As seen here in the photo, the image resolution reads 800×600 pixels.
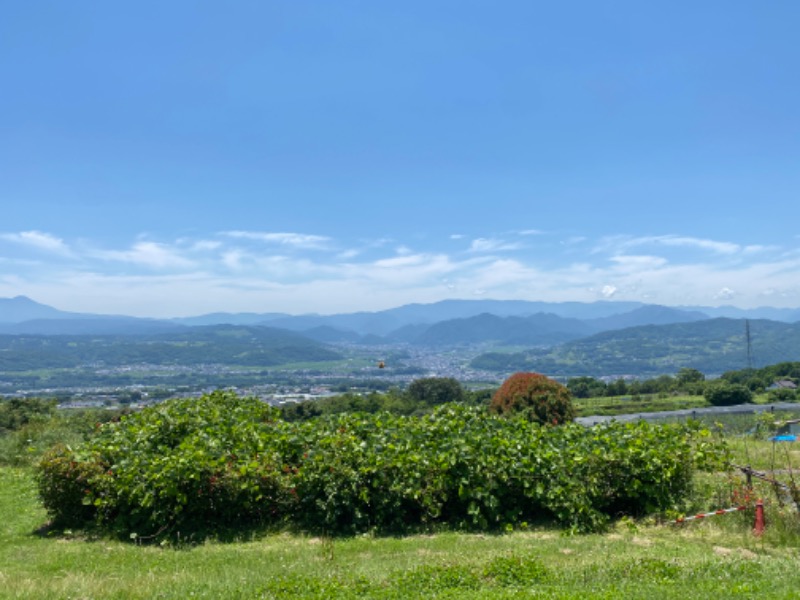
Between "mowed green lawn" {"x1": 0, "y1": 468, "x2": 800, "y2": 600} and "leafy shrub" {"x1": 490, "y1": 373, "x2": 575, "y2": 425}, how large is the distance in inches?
451

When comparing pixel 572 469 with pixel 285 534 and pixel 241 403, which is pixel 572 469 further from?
pixel 241 403

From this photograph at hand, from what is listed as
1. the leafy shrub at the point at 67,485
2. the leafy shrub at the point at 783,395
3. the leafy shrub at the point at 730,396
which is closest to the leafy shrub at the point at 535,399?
the leafy shrub at the point at 67,485

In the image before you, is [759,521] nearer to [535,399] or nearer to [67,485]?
[67,485]

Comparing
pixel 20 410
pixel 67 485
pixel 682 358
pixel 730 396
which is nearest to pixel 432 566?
pixel 67 485

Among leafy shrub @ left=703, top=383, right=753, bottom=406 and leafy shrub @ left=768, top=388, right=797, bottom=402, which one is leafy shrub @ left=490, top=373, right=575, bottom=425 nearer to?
leafy shrub @ left=703, top=383, right=753, bottom=406

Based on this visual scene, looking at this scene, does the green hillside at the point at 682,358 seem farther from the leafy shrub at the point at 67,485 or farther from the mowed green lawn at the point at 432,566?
the leafy shrub at the point at 67,485

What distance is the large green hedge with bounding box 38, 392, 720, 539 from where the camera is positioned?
847 centimetres

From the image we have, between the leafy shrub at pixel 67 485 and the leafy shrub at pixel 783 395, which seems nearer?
the leafy shrub at pixel 67 485

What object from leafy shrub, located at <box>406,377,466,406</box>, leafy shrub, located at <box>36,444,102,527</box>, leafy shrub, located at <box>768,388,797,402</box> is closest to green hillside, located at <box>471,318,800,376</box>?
leafy shrub, located at <box>768,388,797,402</box>

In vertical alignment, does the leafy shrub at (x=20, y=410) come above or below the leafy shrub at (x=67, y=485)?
below

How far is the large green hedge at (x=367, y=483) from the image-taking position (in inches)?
333

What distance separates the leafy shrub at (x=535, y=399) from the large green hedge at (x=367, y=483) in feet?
34.5

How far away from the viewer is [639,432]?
9672 mm

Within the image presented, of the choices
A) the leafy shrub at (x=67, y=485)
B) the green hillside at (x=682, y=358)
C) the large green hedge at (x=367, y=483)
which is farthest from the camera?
the green hillside at (x=682, y=358)
